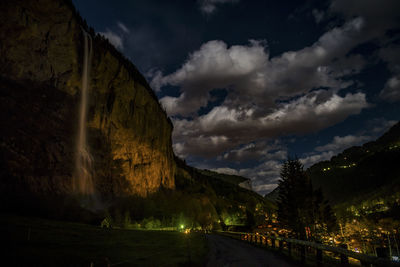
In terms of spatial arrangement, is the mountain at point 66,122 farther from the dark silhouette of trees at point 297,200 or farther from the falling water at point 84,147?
the dark silhouette of trees at point 297,200

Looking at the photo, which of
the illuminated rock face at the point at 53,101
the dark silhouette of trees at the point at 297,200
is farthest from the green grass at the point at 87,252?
the illuminated rock face at the point at 53,101

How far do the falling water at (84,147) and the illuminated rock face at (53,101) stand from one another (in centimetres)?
161

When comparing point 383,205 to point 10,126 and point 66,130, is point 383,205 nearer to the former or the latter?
point 66,130

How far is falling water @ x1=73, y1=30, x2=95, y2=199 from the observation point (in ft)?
214

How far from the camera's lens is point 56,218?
52.2 m

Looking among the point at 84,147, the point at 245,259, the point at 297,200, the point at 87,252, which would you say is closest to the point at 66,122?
the point at 84,147

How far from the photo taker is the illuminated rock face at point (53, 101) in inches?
2077

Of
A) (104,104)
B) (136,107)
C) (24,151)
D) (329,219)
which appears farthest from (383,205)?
(24,151)

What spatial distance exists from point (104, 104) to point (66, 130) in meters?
15.3

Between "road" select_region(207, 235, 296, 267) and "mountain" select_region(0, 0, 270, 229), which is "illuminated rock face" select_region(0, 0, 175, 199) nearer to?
"mountain" select_region(0, 0, 270, 229)

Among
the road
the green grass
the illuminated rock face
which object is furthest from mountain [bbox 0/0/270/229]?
the road

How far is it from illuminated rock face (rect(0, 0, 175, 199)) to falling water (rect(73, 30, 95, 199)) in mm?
1614

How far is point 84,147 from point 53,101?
1514cm

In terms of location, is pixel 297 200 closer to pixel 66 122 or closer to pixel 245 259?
pixel 245 259
